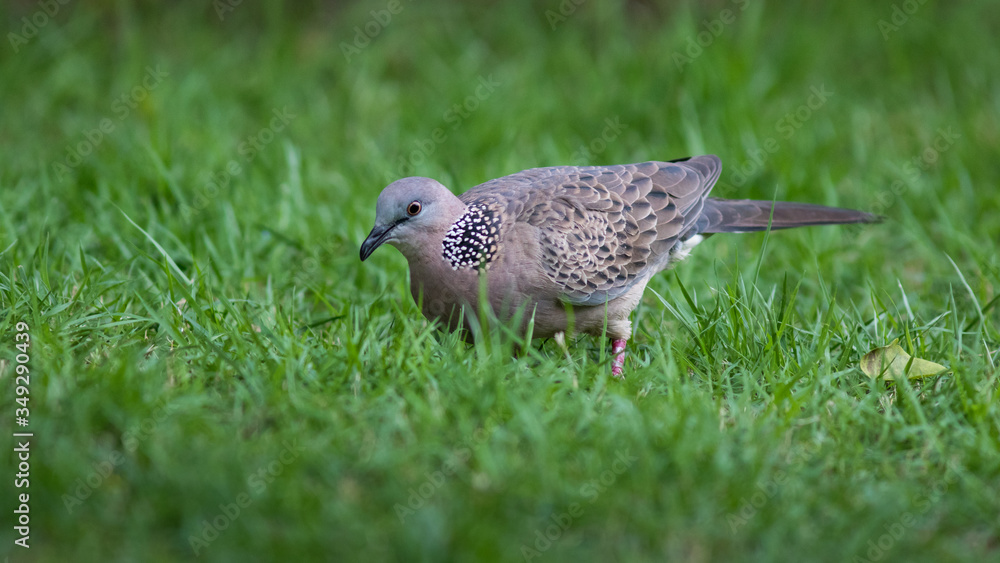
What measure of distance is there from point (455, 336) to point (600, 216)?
88 centimetres

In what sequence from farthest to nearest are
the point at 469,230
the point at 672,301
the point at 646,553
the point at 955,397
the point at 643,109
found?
1. the point at 643,109
2. the point at 672,301
3. the point at 469,230
4. the point at 955,397
5. the point at 646,553

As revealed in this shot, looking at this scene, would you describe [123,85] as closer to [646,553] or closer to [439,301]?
[439,301]

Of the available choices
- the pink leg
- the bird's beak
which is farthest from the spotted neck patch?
the pink leg

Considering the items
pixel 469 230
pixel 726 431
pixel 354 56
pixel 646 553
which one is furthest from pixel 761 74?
pixel 646 553

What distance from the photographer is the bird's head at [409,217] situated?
359cm

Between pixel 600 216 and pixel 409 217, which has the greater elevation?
pixel 409 217

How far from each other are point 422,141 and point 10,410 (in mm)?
3628

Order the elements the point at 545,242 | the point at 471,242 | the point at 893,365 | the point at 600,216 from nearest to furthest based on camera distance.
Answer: the point at 893,365
the point at 471,242
the point at 545,242
the point at 600,216

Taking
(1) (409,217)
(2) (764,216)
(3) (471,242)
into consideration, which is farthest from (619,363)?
(2) (764,216)

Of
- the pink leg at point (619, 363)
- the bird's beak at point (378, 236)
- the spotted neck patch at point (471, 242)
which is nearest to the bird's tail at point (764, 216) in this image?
the pink leg at point (619, 363)

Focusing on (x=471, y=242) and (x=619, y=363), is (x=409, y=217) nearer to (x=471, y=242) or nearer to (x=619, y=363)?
(x=471, y=242)

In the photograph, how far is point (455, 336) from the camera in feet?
11.4

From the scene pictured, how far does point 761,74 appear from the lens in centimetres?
663

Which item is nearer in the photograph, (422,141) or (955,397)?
(955,397)
